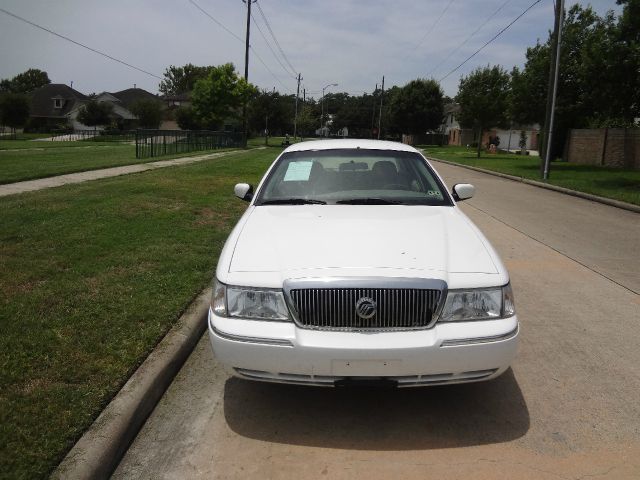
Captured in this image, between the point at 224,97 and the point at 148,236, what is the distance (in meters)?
40.9

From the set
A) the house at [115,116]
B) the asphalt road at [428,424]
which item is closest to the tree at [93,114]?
the house at [115,116]

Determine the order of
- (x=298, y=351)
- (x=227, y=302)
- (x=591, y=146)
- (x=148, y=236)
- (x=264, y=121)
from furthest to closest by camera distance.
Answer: (x=264, y=121) < (x=591, y=146) < (x=148, y=236) < (x=227, y=302) < (x=298, y=351)

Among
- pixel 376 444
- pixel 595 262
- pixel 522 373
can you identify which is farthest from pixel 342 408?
pixel 595 262

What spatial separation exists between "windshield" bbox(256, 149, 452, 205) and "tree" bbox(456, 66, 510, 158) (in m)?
35.8

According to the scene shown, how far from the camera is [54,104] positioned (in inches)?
3046

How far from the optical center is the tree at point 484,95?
38344 mm

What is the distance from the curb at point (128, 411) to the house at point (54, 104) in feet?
257

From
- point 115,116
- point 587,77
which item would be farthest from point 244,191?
point 115,116

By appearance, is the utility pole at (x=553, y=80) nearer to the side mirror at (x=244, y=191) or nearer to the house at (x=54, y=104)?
the side mirror at (x=244, y=191)

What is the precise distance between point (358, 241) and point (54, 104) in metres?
85.0

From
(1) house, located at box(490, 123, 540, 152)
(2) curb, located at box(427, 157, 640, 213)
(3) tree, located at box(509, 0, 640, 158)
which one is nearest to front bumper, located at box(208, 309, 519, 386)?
(2) curb, located at box(427, 157, 640, 213)

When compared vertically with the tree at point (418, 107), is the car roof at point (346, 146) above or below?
below

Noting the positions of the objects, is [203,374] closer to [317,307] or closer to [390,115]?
[317,307]

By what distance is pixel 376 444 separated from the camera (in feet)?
9.77
